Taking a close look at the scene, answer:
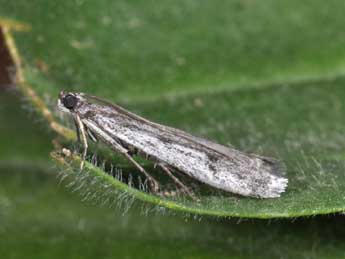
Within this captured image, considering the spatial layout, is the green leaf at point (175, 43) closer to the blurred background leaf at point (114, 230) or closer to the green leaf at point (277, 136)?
the green leaf at point (277, 136)

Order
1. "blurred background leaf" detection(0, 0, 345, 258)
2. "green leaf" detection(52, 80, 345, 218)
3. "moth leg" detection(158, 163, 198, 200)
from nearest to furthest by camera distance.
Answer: "green leaf" detection(52, 80, 345, 218)
"moth leg" detection(158, 163, 198, 200)
"blurred background leaf" detection(0, 0, 345, 258)

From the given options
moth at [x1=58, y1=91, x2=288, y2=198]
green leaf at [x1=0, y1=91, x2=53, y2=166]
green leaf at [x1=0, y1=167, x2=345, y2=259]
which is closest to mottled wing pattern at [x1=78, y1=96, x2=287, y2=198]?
moth at [x1=58, y1=91, x2=288, y2=198]

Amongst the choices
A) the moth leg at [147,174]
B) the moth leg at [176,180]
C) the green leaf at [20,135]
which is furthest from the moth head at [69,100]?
the moth leg at [176,180]

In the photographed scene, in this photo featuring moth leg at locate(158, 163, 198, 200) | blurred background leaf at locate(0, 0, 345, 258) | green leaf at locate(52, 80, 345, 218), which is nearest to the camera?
green leaf at locate(52, 80, 345, 218)

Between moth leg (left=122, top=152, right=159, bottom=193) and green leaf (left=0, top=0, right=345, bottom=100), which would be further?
green leaf (left=0, top=0, right=345, bottom=100)

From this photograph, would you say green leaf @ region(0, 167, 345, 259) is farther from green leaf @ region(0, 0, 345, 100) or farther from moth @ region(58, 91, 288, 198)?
green leaf @ region(0, 0, 345, 100)

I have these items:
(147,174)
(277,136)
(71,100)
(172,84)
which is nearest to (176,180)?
(147,174)

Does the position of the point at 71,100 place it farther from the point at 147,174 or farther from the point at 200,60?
the point at 200,60
